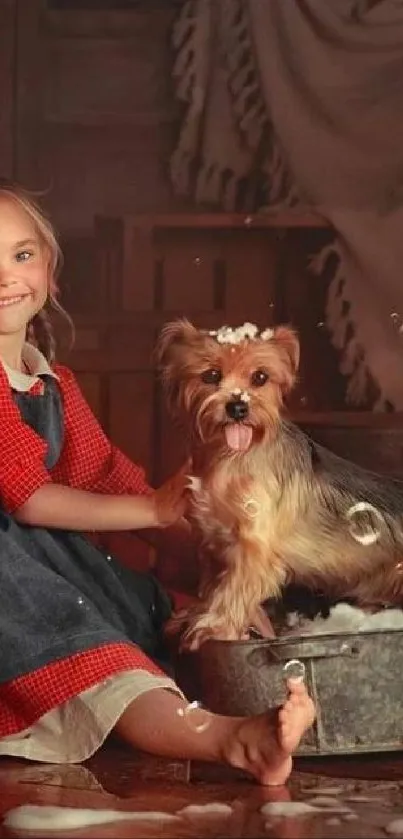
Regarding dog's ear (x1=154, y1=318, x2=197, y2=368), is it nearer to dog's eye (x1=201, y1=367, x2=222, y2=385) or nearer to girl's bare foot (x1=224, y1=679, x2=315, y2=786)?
dog's eye (x1=201, y1=367, x2=222, y2=385)

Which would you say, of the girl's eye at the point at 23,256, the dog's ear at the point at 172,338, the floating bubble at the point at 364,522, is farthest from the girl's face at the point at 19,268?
the floating bubble at the point at 364,522

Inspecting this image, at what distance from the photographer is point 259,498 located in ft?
3.97

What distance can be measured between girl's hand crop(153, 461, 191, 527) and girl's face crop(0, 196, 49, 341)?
21cm

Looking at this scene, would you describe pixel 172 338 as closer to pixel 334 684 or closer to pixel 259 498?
pixel 259 498

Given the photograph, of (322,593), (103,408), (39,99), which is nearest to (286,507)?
(322,593)

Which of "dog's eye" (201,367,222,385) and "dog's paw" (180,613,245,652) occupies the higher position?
"dog's eye" (201,367,222,385)

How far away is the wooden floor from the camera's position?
99 cm

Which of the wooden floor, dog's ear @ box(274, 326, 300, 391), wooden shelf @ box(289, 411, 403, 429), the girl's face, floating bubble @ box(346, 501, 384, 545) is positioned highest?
the girl's face

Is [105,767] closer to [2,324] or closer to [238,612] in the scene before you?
[238,612]

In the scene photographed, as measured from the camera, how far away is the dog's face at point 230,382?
1.19 m

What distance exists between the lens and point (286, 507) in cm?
122

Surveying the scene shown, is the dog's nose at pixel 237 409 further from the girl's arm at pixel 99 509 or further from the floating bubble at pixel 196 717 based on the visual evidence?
the floating bubble at pixel 196 717

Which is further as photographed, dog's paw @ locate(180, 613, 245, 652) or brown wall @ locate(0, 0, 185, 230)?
brown wall @ locate(0, 0, 185, 230)

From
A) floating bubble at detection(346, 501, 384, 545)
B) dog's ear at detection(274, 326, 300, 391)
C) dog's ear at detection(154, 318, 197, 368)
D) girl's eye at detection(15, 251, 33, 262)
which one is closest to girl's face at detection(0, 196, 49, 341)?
girl's eye at detection(15, 251, 33, 262)
